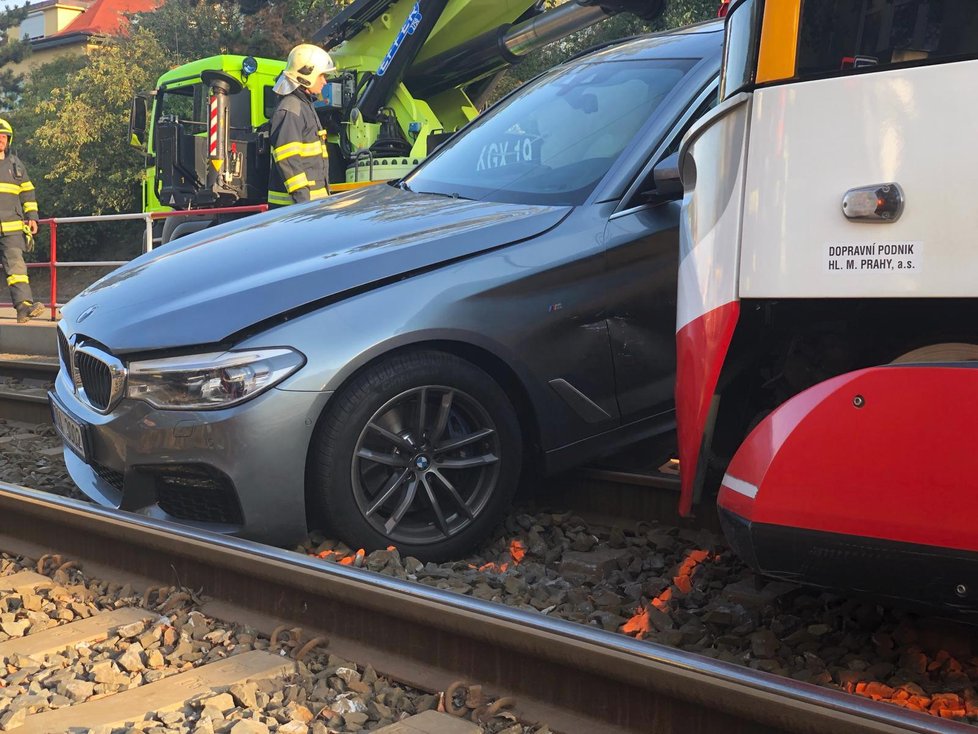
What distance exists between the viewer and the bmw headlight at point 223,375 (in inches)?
158

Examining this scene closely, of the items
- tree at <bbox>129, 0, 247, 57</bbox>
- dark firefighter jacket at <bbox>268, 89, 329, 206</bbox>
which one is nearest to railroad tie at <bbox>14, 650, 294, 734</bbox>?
dark firefighter jacket at <bbox>268, 89, 329, 206</bbox>

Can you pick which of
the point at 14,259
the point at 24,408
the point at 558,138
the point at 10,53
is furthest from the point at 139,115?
the point at 10,53

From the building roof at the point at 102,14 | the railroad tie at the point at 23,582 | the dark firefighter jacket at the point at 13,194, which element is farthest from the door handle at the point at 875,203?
the building roof at the point at 102,14

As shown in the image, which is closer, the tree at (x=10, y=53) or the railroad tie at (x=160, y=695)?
the railroad tie at (x=160, y=695)

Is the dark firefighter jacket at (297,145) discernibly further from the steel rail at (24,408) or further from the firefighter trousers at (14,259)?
the firefighter trousers at (14,259)

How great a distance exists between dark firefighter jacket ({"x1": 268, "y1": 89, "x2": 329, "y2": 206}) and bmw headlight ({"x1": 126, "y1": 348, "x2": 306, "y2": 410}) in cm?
472

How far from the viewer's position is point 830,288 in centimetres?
293

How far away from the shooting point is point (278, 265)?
14.4ft

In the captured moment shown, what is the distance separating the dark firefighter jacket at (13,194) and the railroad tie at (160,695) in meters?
10.5

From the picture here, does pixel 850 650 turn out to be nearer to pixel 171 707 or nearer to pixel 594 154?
pixel 171 707

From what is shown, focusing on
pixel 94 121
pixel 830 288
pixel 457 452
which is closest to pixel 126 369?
pixel 457 452

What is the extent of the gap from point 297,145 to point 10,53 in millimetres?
34524

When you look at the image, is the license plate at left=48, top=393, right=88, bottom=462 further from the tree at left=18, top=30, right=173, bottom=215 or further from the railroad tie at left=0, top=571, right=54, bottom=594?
the tree at left=18, top=30, right=173, bottom=215

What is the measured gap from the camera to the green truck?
1371cm
